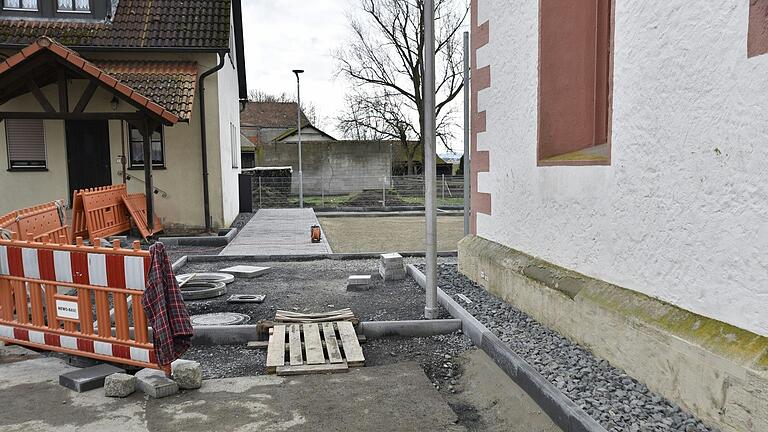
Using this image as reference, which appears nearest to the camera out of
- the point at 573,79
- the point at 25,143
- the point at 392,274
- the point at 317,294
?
the point at 573,79

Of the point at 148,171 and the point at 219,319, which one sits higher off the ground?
the point at 148,171

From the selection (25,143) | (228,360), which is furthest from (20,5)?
(228,360)

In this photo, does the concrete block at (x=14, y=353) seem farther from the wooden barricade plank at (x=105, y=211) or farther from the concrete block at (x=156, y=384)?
the wooden barricade plank at (x=105, y=211)

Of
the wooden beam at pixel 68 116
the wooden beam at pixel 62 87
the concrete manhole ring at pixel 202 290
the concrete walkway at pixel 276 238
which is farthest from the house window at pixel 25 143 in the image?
the concrete manhole ring at pixel 202 290

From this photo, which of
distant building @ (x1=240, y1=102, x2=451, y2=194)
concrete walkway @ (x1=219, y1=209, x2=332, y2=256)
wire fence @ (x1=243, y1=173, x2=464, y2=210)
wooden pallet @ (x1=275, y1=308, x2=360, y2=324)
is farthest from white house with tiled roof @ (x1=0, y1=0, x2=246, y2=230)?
distant building @ (x1=240, y1=102, x2=451, y2=194)

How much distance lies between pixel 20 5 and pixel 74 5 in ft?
4.04

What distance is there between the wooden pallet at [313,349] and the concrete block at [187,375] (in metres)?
0.60

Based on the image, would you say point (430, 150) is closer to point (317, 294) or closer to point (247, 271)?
point (317, 294)

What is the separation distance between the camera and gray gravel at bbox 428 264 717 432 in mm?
3408

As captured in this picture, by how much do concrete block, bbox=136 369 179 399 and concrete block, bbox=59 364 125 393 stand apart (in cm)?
29

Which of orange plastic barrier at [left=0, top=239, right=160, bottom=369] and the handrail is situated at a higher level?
the handrail

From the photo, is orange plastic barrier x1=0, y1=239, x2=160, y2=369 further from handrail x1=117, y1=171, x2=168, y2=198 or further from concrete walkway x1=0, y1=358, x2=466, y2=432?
handrail x1=117, y1=171, x2=168, y2=198

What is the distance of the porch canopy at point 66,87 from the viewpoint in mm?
11133

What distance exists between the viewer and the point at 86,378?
439 cm
